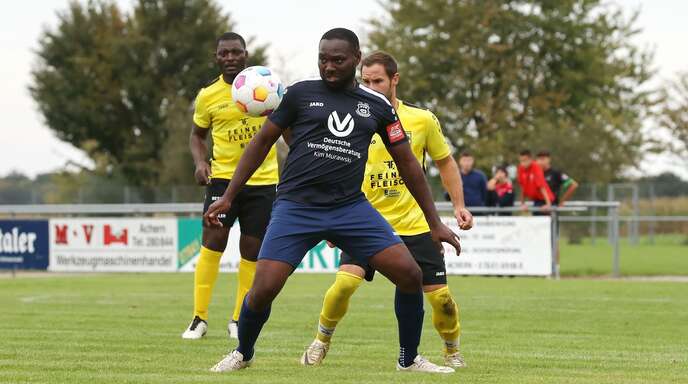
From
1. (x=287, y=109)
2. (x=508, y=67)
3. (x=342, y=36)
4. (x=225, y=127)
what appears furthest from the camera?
(x=508, y=67)

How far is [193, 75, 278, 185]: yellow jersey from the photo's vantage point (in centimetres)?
970

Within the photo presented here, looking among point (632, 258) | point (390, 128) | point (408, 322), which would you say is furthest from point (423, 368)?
point (632, 258)

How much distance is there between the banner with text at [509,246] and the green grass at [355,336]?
1664mm

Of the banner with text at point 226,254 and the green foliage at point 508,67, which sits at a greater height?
the green foliage at point 508,67

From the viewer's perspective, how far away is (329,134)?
688 centimetres

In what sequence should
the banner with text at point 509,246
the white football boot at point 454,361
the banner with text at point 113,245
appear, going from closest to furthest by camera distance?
1. the white football boot at point 454,361
2. the banner with text at point 509,246
3. the banner with text at point 113,245

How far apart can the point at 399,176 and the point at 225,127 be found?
7.52 ft

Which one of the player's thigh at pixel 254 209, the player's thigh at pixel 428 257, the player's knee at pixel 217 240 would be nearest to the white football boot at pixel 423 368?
the player's thigh at pixel 428 257

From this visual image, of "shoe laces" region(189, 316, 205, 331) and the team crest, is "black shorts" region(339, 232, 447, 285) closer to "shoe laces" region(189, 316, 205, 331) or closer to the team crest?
the team crest

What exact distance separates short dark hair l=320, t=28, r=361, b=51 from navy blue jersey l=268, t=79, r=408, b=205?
264mm

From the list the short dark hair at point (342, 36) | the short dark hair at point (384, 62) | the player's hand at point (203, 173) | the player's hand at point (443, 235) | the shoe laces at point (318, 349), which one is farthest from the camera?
the player's hand at point (203, 173)

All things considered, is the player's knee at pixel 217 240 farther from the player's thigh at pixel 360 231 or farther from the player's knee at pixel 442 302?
the player's thigh at pixel 360 231

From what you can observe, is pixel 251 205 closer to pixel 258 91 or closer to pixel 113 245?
pixel 258 91

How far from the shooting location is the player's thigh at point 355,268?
309 inches
